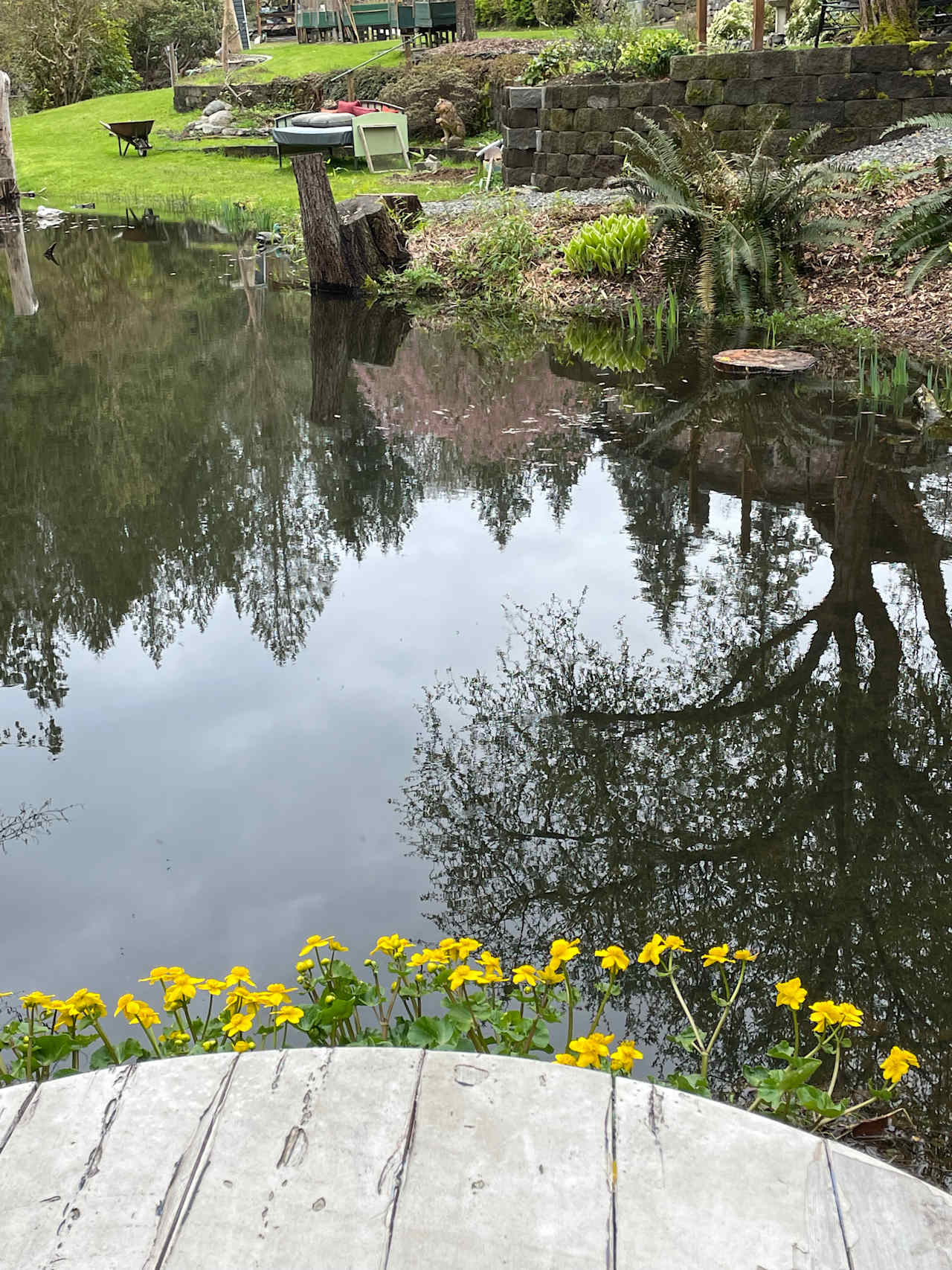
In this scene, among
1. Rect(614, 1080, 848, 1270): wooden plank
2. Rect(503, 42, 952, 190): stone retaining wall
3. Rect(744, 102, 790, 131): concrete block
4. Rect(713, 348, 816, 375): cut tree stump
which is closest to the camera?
Rect(614, 1080, 848, 1270): wooden plank

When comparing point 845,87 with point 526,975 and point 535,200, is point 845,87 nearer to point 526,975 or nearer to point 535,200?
point 535,200

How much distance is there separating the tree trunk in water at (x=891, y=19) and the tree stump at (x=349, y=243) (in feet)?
19.4

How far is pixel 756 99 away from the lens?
12672 mm

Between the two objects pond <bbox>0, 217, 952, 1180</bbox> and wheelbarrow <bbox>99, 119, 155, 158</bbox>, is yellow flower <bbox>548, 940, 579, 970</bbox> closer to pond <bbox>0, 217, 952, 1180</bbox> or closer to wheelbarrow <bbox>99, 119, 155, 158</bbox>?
pond <bbox>0, 217, 952, 1180</bbox>

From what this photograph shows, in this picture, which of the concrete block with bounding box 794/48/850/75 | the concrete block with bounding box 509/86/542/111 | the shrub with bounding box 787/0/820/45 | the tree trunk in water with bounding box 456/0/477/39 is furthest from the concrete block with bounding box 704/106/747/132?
the tree trunk in water with bounding box 456/0/477/39

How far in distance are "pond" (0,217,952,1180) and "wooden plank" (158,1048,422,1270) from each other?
91cm

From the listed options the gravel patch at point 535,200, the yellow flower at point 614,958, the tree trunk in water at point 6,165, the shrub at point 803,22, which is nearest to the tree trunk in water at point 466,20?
the shrub at point 803,22

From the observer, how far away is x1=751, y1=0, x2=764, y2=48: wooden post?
12367mm

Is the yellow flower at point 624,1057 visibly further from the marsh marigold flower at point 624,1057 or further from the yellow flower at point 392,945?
the yellow flower at point 392,945

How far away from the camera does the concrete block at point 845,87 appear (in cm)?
1226

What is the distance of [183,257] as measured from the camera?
1361cm

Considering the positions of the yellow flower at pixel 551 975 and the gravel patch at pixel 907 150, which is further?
the gravel patch at pixel 907 150

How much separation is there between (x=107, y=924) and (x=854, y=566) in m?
3.18

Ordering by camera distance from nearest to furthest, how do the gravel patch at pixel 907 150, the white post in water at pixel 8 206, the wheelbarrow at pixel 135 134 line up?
1. the gravel patch at pixel 907 150
2. the white post in water at pixel 8 206
3. the wheelbarrow at pixel 135 134
